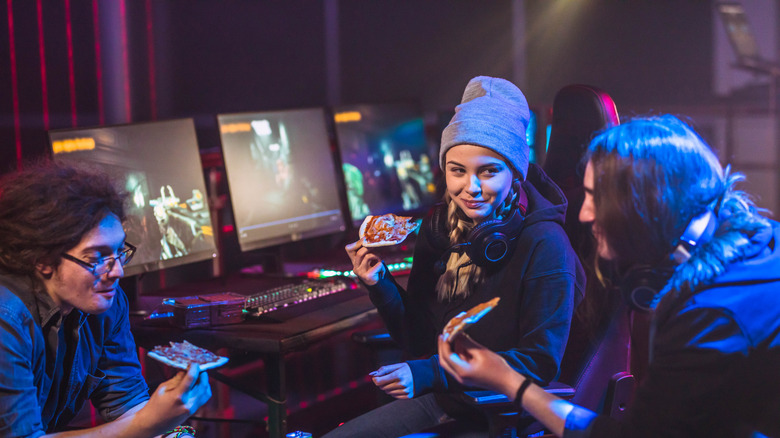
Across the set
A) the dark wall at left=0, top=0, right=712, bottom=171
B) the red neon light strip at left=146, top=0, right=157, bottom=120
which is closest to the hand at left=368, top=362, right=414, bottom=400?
the dark wall at left=0, top=0, right=712, bottom=171

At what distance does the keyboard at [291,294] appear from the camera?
8.33ft

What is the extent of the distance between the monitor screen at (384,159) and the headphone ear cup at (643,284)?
2.01 m

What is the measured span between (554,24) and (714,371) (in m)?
5.09

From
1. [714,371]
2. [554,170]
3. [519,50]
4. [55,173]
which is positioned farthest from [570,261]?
[519,50]

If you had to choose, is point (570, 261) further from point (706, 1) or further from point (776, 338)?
point (706, 1)

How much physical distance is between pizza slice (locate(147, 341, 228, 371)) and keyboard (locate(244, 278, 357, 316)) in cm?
79

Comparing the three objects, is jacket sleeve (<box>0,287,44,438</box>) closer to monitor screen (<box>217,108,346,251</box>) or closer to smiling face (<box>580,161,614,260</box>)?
smiling face (<box>580,161,614,260</box>)

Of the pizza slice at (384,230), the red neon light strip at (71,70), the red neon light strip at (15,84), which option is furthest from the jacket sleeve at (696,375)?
the red neon light strip at (71,70)

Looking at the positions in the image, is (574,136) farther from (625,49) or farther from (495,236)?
(625,49)

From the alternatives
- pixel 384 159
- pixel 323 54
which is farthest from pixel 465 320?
pixel 323 54

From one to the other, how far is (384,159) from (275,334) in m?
1.69

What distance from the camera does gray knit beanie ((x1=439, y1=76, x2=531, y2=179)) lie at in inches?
78.6

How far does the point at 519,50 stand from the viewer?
588 centimetres

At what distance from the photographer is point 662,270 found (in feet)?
5.13
